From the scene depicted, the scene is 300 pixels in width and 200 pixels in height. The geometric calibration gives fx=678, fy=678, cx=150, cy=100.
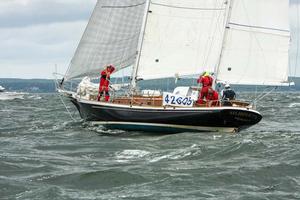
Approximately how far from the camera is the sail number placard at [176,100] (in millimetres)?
25250

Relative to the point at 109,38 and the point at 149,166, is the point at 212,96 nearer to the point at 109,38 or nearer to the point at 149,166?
the point at 109,38

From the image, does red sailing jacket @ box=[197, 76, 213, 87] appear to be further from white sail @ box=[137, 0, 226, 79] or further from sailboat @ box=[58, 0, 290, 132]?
white sail @ box=[137, 0, 226, 79]

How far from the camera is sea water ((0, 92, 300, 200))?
14008 mm

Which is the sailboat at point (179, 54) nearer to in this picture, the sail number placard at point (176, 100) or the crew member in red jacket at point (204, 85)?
the sail number placard at point (176, 100)

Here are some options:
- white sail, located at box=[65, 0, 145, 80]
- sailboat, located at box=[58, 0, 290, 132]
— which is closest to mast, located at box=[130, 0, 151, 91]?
sailboat, located at box=[58, 0, 290, 132]

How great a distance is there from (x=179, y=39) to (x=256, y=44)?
145 inches

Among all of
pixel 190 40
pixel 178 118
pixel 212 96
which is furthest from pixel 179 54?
pixel 178 118

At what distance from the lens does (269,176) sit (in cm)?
1570

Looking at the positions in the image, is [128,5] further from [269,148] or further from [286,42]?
[269,148]

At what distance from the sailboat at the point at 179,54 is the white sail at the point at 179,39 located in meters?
0.04

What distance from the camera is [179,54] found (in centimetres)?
2898

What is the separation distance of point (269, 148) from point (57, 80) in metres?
13.5

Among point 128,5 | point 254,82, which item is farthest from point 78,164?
point 128,5

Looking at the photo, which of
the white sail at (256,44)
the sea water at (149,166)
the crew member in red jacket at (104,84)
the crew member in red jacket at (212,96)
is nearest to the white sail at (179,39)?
the crew member in red jacket at (104,84)
